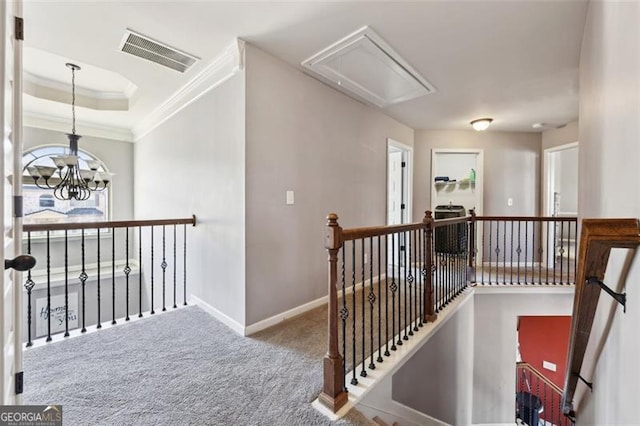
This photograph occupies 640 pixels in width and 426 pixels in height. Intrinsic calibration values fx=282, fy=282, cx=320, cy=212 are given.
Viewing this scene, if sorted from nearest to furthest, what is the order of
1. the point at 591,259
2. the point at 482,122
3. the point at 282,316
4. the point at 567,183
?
the point at 591,259 → the point at 282,316 → the point at 482,122 → the point at 567,183

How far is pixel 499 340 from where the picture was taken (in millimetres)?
3688

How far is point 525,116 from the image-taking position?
13.6 ft

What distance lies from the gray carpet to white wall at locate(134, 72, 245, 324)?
1.40 ft

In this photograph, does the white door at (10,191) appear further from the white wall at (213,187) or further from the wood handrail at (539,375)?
the wood handrail at (539,375)

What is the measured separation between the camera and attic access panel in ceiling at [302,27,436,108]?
7.79ft

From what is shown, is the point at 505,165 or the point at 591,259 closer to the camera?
the point at 591,259

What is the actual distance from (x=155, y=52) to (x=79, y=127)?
3.51 metres

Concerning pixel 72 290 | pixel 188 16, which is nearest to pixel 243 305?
pixel 188 16

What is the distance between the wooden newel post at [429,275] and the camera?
2.56 metres

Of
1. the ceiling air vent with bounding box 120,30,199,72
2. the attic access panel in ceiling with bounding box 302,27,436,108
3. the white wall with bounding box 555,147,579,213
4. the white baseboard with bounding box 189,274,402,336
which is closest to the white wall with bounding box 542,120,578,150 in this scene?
the white wall with bounding box 555,147,579,213

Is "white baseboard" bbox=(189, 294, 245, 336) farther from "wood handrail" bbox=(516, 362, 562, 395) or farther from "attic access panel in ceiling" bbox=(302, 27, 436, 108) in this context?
"wood handrail" bbox=(516, 362, 562, 395)

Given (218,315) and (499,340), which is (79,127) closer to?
(218,315)

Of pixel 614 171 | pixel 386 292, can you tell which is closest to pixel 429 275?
pixel 386 292

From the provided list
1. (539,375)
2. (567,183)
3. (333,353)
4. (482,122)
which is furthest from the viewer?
(567,183)
